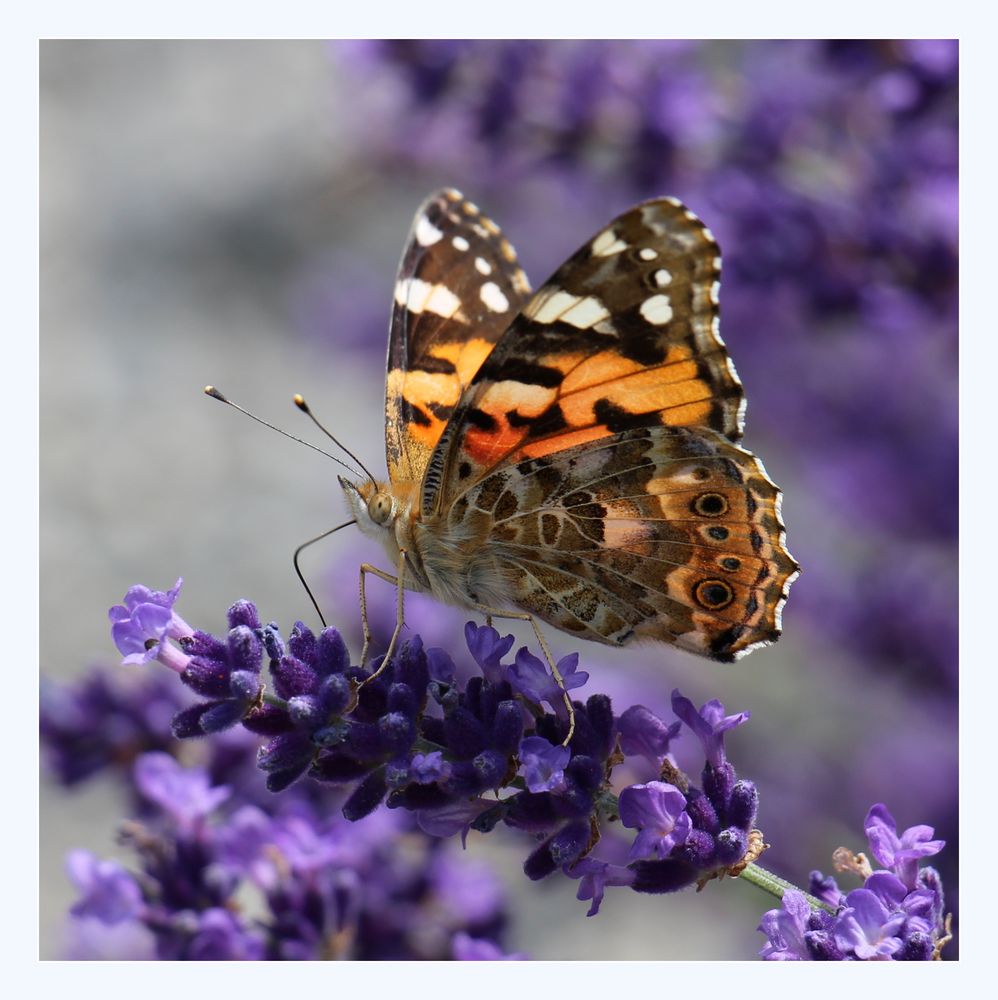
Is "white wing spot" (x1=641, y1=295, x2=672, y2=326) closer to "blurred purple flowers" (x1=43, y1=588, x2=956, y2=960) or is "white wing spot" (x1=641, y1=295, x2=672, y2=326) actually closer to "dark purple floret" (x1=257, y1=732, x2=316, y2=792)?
"blurred purple flowers" (x1=43, y1=588, x2=956, y2=960)

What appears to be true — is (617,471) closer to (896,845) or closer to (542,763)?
(542,763)

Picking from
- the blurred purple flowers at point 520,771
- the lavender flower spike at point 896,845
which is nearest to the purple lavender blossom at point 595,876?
the blurred purple flowers at point 520,771

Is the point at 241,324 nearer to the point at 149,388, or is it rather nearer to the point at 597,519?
the point at 149,388

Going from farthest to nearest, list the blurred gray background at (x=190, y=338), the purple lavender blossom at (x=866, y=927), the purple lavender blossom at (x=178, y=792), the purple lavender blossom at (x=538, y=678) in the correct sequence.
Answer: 1. the blurred gray background at (x=190, y=338)
2. the purple lavender blossom at (x=178, y=792)
3. the purple lavender blossom at (x=538, y=678)
4. the purple lavender blossom at (x=866, y=927)

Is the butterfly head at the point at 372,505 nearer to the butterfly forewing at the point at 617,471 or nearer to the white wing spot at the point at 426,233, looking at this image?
the butterfly forewing at the point at 617,471

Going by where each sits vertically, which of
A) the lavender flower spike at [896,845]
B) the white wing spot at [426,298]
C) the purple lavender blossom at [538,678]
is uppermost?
the white wing spot at [426,298]

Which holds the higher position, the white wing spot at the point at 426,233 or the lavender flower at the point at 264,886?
the white wing spot at the point at 426,233

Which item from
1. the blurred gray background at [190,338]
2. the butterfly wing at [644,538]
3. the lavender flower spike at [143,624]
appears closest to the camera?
the lavender flower spike at [143,624]
